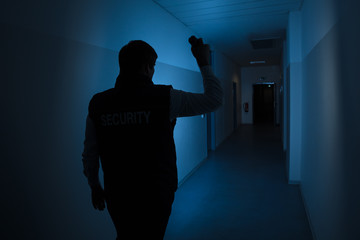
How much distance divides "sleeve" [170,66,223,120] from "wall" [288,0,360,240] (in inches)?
30.4

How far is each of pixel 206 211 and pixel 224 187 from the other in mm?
934

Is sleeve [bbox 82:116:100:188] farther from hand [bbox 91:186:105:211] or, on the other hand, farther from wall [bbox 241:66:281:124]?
wall [bbox 241:66:281:124]

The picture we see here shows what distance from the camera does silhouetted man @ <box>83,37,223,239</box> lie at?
124cm

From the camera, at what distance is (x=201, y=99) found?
1.21 meters

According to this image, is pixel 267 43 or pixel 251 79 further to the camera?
pixel 251 79

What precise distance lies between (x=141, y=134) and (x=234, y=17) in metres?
3.74

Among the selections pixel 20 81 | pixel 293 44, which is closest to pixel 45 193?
pixel 20 81

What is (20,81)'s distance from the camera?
4.86 ft

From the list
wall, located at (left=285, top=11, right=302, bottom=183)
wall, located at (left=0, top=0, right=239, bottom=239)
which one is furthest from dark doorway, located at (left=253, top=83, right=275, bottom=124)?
wall, located at (left=0, top=0, right=239, bottom=239)

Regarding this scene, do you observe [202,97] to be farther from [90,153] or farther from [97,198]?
[97,198]

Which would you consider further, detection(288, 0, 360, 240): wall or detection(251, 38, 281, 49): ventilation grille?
detection(251, 38, 281, 49): ventilation grille

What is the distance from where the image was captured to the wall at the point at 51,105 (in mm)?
1435

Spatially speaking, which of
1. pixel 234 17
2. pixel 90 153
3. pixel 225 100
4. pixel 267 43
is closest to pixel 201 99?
pixel 90 153

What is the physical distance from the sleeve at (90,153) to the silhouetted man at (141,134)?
0.09 meters
